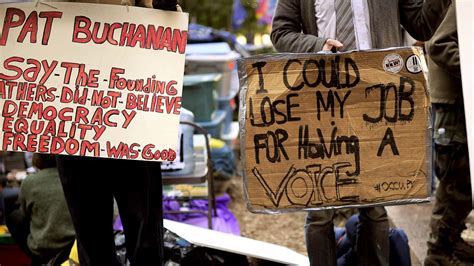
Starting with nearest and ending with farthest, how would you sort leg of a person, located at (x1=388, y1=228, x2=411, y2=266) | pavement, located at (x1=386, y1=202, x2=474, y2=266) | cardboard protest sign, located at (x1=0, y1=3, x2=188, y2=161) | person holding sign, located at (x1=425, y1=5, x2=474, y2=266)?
cardboard protest sign, located at (x1=0, y1=3, x2=188, y2=161)
leg of a person, located at (x1=388, y1=228, x2=411, y2=266)
person holding sign, located at (x1=425, y1=5, x2=474, y2=266)
pavement, located at (x1=386, y1=202, x2=474, y2=266)

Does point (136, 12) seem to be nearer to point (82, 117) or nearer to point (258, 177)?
point (82, 117)

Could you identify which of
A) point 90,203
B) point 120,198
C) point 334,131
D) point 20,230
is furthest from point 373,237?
point 20,230

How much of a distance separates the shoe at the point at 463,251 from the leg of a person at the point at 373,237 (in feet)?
3.21

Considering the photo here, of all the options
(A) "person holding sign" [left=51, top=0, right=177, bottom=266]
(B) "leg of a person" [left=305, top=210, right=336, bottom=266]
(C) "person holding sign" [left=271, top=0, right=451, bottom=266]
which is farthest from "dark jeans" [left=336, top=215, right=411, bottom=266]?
(A) "person holding sign" [left=51, top=0, right=177, bottom=266]

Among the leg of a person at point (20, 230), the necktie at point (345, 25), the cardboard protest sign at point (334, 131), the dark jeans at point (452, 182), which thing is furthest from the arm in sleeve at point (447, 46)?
the leg of a person at point (20, 230)

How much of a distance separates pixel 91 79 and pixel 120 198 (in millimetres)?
566

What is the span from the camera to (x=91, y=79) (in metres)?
3.72

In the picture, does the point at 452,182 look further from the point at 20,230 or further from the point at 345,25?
the point at 20,230

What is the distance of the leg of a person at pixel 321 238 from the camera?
410 centimetres

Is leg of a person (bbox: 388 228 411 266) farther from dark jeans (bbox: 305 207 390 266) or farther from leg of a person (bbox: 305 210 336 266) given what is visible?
leg of a person (bbox: 305 210 336 266)

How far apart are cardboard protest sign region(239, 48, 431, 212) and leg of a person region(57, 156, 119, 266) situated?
2.26ft

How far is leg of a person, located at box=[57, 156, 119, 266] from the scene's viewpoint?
3.86 metres

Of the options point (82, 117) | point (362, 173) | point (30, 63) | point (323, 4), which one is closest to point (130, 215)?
point (82, 117)

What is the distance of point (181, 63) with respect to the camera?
3.71 m
